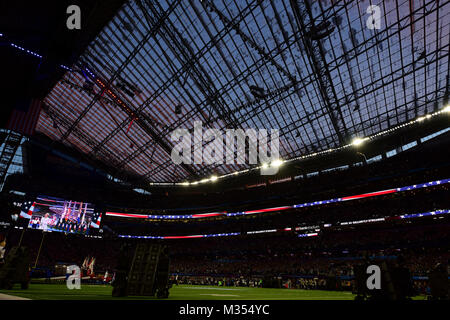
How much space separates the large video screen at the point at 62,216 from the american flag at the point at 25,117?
19.4 metres

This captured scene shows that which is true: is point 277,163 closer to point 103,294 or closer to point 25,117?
point 25,117

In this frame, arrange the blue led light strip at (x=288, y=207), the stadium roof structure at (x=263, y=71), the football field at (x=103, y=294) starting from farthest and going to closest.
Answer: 1. the blue led light strip at (x=288, y=207)
2. the stadium roof structure at (x=263, y=71)
3. the football field at (x=103, y=294)

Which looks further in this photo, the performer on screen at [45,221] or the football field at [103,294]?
the performer on screen at [45,221]

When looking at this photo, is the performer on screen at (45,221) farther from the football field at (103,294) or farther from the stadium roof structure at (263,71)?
the football field at (103,294)

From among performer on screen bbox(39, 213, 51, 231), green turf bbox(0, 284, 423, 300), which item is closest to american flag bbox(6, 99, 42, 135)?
green turf bbox(0, 284, 423, 300)

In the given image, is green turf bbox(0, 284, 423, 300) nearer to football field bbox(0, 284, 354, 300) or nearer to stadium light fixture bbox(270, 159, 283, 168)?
football field bbox(0, 284, 354, 300)

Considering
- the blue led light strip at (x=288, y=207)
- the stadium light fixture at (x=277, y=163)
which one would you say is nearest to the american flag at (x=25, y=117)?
the stadium light fixture at (x=277, y=163)

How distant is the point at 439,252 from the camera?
2542cm

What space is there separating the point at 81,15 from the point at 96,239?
124 ft

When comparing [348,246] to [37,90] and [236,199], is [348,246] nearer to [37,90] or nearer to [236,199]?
[236,199]

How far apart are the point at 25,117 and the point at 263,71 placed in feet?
58.9

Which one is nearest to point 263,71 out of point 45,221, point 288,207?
point 288,207

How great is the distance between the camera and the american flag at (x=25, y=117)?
16.8m

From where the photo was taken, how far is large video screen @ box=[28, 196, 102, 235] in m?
32.8
